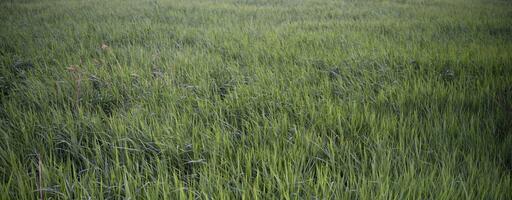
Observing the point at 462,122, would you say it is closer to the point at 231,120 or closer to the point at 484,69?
the point at 231,120

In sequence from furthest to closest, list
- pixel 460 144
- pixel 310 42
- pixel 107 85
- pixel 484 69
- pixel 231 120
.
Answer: pixel 310 42 → pixel 484 69 → pixel 107 85 → pixel 231 120 → pixel 460 144

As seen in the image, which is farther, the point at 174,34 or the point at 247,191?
the point at 174,34

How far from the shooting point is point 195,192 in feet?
3.76

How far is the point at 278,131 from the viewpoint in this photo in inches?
62.6

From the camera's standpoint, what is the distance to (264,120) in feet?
5.57

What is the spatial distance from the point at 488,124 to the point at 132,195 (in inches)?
67.0

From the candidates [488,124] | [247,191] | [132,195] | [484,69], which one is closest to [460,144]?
[488,124]

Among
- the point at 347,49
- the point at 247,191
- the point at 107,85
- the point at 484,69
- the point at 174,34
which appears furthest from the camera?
the point at 174,34

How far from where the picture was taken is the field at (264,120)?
3.78ft

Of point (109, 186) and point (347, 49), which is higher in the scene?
point (347, 49)

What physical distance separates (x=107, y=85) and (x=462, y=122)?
2.24 metres

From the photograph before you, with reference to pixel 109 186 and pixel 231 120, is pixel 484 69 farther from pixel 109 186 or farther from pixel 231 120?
pixel 109 186

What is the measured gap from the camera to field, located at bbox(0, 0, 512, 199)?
115 cm

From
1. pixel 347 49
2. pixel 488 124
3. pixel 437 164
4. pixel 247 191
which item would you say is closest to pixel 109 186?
pixel 247 191
